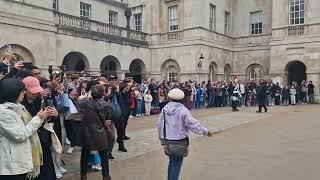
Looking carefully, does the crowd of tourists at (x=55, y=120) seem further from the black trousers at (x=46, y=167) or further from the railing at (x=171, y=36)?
the railing at (x=171, y=36)

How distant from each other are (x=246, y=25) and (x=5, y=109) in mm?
31113

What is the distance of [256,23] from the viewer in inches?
1291

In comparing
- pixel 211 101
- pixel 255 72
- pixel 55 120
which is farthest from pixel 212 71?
pixel 55 120

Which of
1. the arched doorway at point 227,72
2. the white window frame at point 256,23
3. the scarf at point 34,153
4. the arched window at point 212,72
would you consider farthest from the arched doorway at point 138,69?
the scarf at point 34,153

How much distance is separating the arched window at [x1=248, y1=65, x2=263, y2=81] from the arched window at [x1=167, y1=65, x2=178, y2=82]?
700 cm

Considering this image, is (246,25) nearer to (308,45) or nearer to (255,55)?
(255,55)

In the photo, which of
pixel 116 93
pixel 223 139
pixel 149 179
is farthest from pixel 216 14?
pixel 149 179

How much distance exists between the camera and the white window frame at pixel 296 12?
28922mm

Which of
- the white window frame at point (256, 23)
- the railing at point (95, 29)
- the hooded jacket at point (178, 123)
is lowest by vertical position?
the hooded jacket at point (178, 123)

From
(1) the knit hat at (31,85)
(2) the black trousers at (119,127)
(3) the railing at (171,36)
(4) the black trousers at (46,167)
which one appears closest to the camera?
(4) the black trousers at (46,167)

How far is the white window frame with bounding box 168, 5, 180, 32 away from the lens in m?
30.4

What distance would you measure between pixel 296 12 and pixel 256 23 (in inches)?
164

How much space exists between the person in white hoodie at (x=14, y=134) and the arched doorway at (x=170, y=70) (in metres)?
26.0

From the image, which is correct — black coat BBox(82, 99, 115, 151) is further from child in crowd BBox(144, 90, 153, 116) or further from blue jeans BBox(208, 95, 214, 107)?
blue jeans BBox(208, 95, 214, 107)
